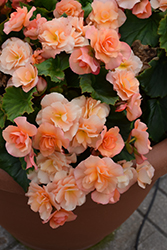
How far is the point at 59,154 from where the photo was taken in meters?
0.65

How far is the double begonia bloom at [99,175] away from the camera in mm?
594

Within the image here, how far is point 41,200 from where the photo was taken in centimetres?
64

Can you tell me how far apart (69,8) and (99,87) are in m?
0.22

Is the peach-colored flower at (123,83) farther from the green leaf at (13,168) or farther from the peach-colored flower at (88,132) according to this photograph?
the green leaf at (13,168)

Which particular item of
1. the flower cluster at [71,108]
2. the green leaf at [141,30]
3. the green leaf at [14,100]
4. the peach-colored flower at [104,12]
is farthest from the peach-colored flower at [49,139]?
the green leaf at [141,30]

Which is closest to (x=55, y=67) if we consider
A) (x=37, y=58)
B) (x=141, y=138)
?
(x=37, y=58)

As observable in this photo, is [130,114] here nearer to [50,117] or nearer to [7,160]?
[50,117]

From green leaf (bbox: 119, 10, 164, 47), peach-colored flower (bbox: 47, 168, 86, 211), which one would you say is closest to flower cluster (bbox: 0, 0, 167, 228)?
peach-colored flower (bbox: 47, 168, 86, 211)

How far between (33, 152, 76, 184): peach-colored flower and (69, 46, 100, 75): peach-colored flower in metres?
0.21

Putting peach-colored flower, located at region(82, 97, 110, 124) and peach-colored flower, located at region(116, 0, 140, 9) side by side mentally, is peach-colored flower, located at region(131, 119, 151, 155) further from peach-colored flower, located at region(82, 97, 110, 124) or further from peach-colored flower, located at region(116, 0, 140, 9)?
peach-colored flower, located at region(116, 0, 140, 9)

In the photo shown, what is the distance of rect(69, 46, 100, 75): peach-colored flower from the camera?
60 centimetres

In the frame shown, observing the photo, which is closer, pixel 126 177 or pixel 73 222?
pixel 126 177

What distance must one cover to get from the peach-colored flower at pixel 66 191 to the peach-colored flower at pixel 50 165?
0.02m

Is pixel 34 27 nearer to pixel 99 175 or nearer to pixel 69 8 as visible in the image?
pixel 69 8
